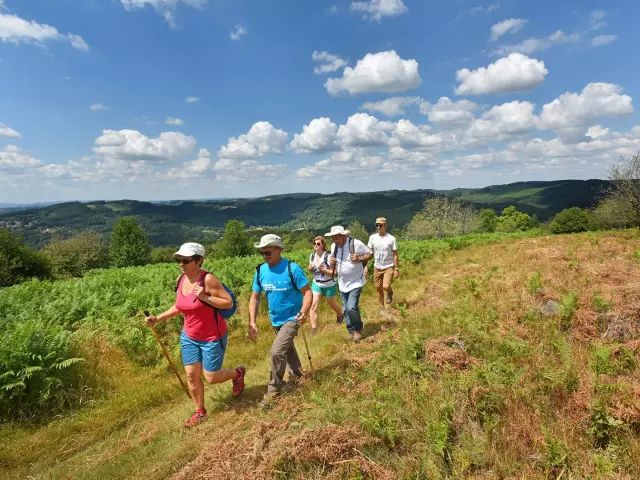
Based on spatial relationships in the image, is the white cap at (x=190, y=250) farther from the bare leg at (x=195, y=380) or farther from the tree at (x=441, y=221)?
the tree at (x=441, y=221)

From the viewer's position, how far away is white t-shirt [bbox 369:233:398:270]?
874 cm

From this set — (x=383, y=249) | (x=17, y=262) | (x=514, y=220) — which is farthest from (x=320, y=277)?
→ (x=514, y=220)

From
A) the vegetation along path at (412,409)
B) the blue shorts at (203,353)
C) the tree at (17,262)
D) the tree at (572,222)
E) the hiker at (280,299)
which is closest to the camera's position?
the vegetation along path at (412,409)

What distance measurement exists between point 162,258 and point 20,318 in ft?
254

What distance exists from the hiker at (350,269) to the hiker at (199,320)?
3124 millimetres

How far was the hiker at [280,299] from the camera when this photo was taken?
16.9ft

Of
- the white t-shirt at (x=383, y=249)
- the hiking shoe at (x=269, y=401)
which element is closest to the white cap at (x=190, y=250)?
→ the hiking shoe at (x=269, y=401)

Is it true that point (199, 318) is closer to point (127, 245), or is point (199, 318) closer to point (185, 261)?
point (185, 261)

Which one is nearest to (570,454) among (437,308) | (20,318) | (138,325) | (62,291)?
(437,308)

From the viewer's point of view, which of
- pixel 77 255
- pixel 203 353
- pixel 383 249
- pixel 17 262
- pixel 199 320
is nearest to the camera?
pixel 199 320

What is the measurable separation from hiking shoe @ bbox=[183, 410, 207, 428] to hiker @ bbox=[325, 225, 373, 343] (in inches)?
135

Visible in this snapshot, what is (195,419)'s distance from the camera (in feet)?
16.6

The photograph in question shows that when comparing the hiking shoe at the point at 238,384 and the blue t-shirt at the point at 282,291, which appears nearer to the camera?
the blue t-shirt at the point at 282,291

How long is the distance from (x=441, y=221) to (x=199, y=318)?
6730 cm
